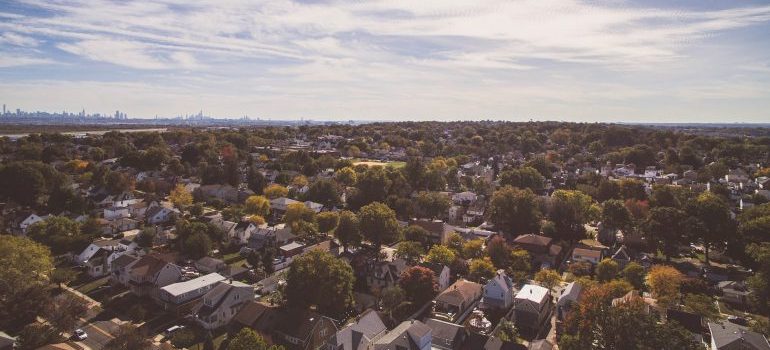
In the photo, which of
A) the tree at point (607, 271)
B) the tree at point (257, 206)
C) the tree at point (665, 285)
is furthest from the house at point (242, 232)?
the tree at point (665, 285)

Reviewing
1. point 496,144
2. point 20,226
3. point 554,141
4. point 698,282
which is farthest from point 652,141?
point 20,226

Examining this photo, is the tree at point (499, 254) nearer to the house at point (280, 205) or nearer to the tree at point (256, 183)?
the house at point (280, 205)

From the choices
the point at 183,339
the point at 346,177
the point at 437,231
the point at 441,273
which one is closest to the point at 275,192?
the point at 346,177

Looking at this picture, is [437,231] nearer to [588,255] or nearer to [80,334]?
[588,255]

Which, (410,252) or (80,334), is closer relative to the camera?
(80,334)

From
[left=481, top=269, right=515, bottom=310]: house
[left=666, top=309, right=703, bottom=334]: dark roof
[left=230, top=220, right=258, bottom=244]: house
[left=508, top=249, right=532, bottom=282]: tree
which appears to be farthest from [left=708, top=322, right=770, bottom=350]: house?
[left=230, top=220, right=258, bottom=244]: house

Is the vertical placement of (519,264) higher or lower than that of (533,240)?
lower

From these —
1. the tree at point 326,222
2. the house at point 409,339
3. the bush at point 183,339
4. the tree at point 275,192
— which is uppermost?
the tree at point 275,192

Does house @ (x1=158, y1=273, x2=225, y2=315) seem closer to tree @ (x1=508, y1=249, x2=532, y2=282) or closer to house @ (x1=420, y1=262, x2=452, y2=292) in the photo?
house @ (x1=420, y1=262, x2=452, y2=292)
